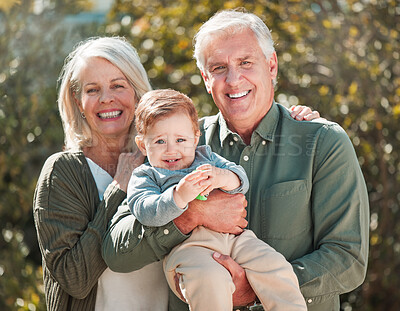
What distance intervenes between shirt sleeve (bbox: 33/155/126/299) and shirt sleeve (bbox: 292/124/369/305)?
3.18ft

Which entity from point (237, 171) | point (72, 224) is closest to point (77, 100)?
point (72, 224)

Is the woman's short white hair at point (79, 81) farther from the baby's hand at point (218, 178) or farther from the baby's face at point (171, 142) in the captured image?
the baby's hand at point (218, 178)

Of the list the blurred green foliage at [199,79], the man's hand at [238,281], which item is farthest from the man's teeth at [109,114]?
the blurred green foliage at [199,79]

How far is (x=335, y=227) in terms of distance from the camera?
2686 mm

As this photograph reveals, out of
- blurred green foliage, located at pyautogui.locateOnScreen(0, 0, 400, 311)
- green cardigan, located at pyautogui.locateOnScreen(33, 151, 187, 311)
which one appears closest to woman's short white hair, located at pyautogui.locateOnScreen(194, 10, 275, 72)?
green cardigan, located at pyautogui.locateOnScreen(33, 151, 187, 311)

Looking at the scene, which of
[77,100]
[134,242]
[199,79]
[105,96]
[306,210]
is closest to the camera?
[134,242]

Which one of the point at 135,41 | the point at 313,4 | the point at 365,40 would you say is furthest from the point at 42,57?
the point at 365,40

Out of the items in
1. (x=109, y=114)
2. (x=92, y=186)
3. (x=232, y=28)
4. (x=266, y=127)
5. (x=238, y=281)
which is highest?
(x=232, y=28)

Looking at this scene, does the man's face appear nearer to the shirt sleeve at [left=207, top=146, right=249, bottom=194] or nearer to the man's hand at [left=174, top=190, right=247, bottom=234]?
the shirt sleeve at [left=207, top=146, right=249, bottom=194]

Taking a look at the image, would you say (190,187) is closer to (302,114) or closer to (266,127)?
(266,127)

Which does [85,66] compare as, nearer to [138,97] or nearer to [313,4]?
[138,97]

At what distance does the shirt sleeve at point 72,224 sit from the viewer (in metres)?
2.82

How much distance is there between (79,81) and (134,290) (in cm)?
117

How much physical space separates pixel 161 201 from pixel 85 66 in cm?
106
